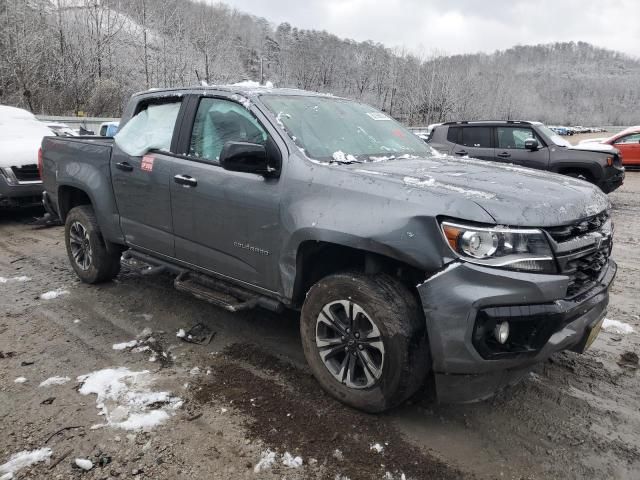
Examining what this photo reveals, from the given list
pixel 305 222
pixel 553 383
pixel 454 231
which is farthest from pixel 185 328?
pixel 553 383

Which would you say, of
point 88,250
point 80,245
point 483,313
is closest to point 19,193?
point 80,245

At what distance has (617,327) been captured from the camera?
4012mm

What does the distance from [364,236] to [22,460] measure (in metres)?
2.03

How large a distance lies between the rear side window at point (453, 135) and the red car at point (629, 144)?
1038 centimetres

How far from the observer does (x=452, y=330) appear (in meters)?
2.30

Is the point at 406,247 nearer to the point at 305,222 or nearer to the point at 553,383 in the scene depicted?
the point at 305,222

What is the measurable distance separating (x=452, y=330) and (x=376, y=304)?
1.39ft

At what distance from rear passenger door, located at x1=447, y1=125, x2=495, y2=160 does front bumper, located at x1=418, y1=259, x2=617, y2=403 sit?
8150 millimetres

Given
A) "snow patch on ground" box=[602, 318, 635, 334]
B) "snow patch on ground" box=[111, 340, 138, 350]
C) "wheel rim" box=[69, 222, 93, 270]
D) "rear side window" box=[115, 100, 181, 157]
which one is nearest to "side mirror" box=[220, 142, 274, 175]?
"rear side window" box=[115, 100, 181, 157]

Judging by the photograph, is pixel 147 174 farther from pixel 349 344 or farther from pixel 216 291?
pixel 349 344

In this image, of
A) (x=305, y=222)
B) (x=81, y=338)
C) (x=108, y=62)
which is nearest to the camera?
(x=305, y=222)

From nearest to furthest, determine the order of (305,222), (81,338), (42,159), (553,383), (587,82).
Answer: (305,222)
(553,383)
(81,338)
(42,159)
(587,82)

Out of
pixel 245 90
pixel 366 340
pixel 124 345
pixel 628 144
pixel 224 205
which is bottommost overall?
pixel 124 345

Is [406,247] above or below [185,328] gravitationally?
above
